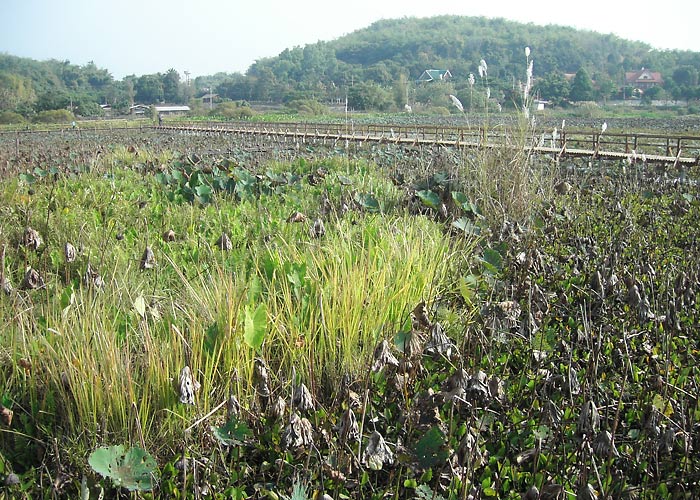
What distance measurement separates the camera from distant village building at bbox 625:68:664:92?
95.9 metres

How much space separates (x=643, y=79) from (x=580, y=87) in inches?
1114

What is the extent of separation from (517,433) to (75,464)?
1603 mm

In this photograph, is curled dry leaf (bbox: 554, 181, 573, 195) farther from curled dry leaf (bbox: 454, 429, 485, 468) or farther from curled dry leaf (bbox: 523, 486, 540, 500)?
curled dry leaf (bbox: 523, 486, 540, 500)

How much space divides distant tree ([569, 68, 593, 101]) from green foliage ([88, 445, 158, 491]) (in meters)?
83.8

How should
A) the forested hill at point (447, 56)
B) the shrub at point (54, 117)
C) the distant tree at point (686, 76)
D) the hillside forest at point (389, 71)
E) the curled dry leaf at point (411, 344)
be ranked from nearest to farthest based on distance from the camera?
→ the curled dry leaf at point (411, 344) < the shrub at point (54, 117) < the hillside forest at point (389, 71) < the distant tree at point (686, 76) < the forested hill at point (447, 56)

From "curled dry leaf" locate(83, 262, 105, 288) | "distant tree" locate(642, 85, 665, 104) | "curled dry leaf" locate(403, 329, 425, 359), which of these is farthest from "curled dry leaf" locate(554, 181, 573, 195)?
"distant tree" locate(642, 85, 665, 104)

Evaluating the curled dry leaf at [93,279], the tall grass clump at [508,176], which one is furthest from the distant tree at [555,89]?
the curled dry leaf at [93,279]

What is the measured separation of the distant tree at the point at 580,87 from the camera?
7694cm

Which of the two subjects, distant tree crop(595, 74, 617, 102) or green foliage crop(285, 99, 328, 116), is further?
distant tree crop(595, 74, 617, 102)

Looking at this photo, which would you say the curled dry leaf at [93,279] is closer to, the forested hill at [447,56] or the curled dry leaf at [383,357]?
the curled dry leaf at [383,357]

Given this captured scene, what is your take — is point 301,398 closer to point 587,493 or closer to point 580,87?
point 587,493

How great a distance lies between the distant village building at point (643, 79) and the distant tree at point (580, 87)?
2071 centimetres

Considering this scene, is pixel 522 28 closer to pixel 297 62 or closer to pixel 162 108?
pixel 297 62

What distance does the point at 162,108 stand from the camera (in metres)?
86.4
